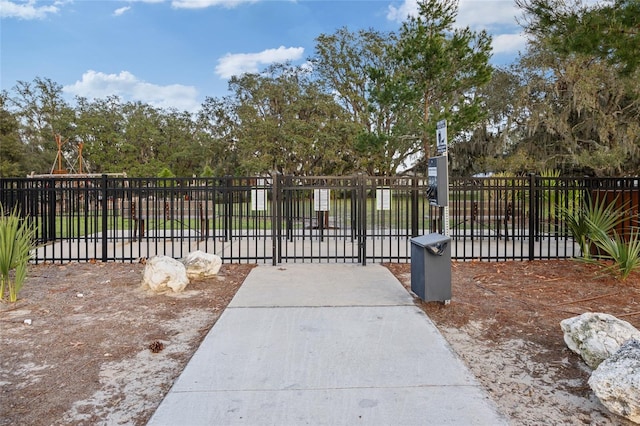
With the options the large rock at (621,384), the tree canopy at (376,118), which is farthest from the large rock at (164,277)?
the tree canopy at (376,118)

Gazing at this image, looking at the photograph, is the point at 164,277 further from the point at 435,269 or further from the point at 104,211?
the point at 435,269

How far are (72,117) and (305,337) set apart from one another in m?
36.2

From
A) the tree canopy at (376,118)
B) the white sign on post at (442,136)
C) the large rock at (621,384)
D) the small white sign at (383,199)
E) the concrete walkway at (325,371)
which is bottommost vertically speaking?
the concrete walkway at (325,371)

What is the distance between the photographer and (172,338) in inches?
168

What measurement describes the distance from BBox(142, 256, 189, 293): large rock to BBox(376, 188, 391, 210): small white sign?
3522mm

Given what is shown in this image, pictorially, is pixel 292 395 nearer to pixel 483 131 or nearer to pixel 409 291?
pixel 409 291

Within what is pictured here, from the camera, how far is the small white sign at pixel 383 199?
7.66 metres

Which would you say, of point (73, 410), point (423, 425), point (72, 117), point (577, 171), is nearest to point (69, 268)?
point (73, 410)

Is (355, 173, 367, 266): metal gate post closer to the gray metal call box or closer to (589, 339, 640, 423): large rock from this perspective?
the gray metal call box

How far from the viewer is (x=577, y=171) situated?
2450 centimetres

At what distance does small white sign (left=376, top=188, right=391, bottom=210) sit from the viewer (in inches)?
301

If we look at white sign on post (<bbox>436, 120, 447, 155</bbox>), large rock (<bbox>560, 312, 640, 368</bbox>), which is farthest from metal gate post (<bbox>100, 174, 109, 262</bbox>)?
large rock (<bbox>560, 312, 640, 368</bbox>)

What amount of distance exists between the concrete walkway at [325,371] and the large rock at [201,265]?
55.4 inches

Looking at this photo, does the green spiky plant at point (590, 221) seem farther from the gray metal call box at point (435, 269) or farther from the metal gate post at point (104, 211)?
the metal gate post at point (104, 211)
